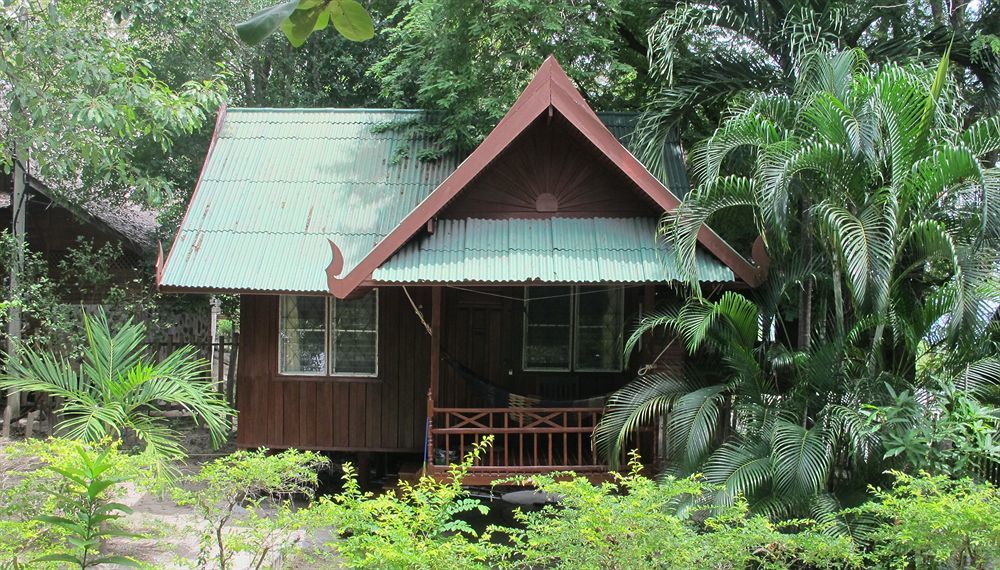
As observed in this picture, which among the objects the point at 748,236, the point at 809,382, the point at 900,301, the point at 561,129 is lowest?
the point at 809,382

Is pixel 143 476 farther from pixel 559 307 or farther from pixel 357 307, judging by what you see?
pixel 559 307

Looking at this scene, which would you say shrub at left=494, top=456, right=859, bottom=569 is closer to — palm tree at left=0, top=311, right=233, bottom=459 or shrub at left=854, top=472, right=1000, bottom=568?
shrub at left=854, top=472, right=1000, bottom=568

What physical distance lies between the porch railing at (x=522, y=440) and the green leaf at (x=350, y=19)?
18.1 feet

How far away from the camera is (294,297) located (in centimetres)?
939

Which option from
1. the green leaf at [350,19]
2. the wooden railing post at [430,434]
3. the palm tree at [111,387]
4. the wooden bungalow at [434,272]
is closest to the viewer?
the green leaf at [350,19]

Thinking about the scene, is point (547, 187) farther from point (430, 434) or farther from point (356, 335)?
point (356, 335)

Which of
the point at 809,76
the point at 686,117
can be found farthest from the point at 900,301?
the point at 686,117

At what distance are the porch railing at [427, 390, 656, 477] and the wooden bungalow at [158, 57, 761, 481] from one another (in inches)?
1.1

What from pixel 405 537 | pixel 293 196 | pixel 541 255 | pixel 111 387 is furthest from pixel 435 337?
pixel 405 537

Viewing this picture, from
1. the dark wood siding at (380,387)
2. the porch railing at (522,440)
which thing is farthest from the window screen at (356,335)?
the porch railing at (522,440)

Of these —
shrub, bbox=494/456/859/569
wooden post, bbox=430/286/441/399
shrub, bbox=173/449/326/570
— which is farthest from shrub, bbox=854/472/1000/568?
wooden post, bbox=430/286/441/399

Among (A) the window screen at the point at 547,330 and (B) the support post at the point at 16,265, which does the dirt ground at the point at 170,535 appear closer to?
(B) the support post at the point at 16,265

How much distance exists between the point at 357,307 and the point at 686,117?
444 cm

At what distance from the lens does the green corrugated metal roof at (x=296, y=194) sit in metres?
8.63
